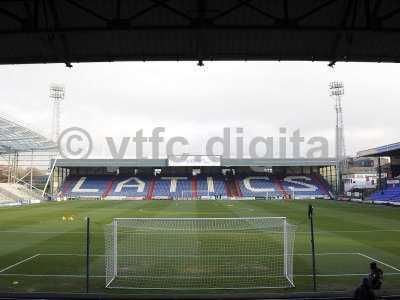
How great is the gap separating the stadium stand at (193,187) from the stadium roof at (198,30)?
70563 mm

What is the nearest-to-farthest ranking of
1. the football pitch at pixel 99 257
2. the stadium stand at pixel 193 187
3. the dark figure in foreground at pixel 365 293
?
the dark figure in foreground at pixel 365 293 → the football pitch at pixel 99 257 → the stadium stand at pixel 193 187

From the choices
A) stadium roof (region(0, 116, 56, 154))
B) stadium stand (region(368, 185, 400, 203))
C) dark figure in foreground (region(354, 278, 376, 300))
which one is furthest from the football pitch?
stadium stand (region(368, 185, 400, 203))

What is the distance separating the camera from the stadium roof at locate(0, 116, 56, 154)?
54588 mm

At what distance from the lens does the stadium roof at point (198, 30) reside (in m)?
9.22

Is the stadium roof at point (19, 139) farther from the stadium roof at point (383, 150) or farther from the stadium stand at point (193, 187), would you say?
the stadium roof at point (383, 150)

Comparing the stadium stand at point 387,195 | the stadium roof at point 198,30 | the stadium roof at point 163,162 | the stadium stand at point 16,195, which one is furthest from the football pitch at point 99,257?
the stadium roof at point 163,162

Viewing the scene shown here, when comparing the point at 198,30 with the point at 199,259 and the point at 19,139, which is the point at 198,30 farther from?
the point at 19,139

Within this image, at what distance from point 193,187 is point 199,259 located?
70377mm

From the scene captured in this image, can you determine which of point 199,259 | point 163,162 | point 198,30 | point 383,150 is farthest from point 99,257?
point 163,162

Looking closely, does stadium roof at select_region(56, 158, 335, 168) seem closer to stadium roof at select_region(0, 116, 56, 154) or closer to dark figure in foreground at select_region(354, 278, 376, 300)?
stadium roof at select_region(0, 116, 56, 154)

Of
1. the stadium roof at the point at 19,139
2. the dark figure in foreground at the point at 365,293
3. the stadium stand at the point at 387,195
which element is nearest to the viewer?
the dark figure in foreground at the point at 365,293

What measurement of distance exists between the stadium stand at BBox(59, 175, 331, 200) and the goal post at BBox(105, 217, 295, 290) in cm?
5835

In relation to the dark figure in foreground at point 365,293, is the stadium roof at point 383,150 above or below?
above

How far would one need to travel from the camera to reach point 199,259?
17.1m
